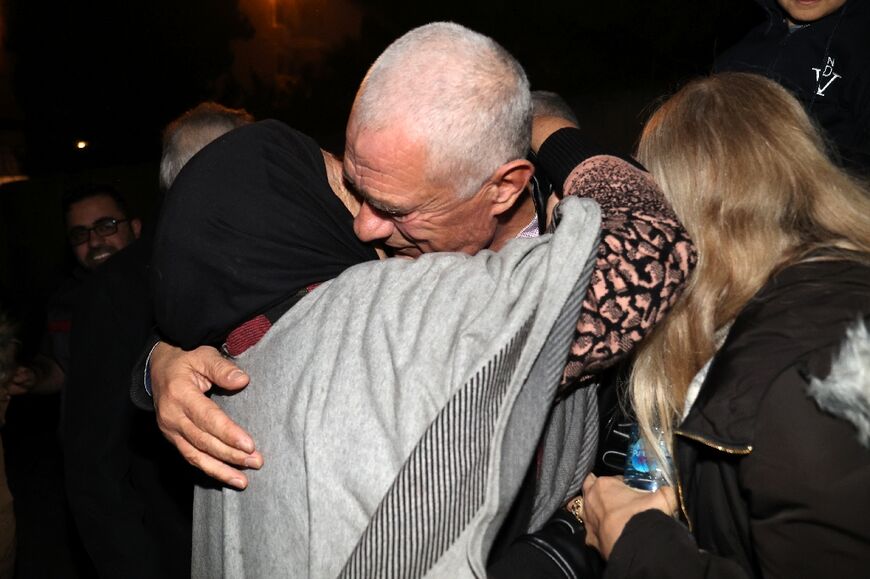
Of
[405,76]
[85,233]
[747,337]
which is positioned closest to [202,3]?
[85,233]

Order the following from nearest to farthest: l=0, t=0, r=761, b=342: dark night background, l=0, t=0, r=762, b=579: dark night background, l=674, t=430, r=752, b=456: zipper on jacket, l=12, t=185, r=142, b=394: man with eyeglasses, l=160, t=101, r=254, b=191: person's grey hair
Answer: l=674, t=430, r=752, b=456: zipper on jacket, l=160, t=101, r=254, b=191: person's grey hair, l=12, t=185, r=142, b=394: man with eyeglasses, l=0, t=0, r=762, b=579: dark night background, l=0, t=0, r=761, b=342: dark night background

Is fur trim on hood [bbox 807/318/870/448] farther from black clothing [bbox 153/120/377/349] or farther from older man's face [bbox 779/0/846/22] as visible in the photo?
older man's face [bbox 779/0/846/22]

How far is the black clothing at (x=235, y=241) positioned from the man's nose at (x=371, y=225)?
0.25 ft

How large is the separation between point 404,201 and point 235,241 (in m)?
0.36

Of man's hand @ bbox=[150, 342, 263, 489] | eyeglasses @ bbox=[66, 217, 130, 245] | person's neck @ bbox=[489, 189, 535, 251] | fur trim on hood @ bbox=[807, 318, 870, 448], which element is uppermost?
person's neck @ bbox=[489, 189, 535, 251]

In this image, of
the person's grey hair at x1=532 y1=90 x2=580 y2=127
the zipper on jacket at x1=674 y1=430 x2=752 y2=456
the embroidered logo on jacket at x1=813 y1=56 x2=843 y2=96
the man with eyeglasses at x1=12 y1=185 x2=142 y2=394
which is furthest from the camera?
the man with eyeglasses at x1=12 y1=185 x2=142 y2=394

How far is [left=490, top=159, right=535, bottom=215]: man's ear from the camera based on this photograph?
4.86 feet

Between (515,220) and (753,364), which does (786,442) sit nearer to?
(753,364)

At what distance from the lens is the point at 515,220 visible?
1.77 meters

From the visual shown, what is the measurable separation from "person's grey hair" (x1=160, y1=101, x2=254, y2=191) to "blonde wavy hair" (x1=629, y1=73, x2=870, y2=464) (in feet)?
5.36

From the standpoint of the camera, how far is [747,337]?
1163mm

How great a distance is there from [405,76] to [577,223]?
0.51m

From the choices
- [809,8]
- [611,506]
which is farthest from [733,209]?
[809,8]

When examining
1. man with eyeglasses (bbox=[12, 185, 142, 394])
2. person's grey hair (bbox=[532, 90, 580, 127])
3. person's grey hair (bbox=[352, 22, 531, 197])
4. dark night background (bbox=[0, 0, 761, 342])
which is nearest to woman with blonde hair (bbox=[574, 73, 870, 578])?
person's grey hair (bbox=[352, 22, 531, 197])
